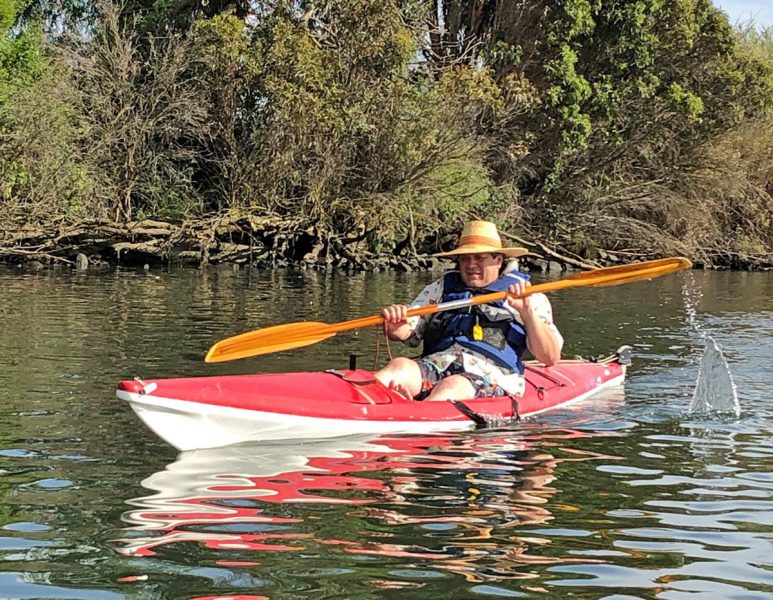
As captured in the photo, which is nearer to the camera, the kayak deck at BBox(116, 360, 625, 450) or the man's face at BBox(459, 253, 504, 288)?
the kayak deck at BBox(116, 360, 625, 450)

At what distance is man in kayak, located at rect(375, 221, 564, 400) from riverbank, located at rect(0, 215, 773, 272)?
16323 mm

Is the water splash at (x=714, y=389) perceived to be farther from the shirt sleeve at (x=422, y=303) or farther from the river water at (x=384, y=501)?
the shirt sleeve at (x=422, y=303)

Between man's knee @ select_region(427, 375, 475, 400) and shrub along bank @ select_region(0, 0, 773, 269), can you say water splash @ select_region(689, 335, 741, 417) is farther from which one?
shrub along bank @ select_region(0, 0, 773, 269)

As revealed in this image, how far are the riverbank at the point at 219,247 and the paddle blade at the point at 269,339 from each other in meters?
16.4

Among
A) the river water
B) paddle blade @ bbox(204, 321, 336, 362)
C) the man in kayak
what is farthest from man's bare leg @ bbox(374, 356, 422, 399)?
the river water

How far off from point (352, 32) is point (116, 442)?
764 inches

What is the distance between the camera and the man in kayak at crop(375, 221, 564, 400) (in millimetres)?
7031

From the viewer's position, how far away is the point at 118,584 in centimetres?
385

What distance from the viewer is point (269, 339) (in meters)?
7.21

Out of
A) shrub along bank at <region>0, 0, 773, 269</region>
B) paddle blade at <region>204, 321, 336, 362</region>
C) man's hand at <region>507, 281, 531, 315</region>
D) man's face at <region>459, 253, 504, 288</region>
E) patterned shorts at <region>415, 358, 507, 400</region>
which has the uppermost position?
shrub along bank at <region>0, 0, 773, 269</region>

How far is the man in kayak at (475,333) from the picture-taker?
277 inches

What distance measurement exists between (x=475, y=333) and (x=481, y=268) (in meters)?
0.42

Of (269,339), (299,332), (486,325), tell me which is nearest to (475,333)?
(486,325)

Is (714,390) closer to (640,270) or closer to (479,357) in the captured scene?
(640,270)
